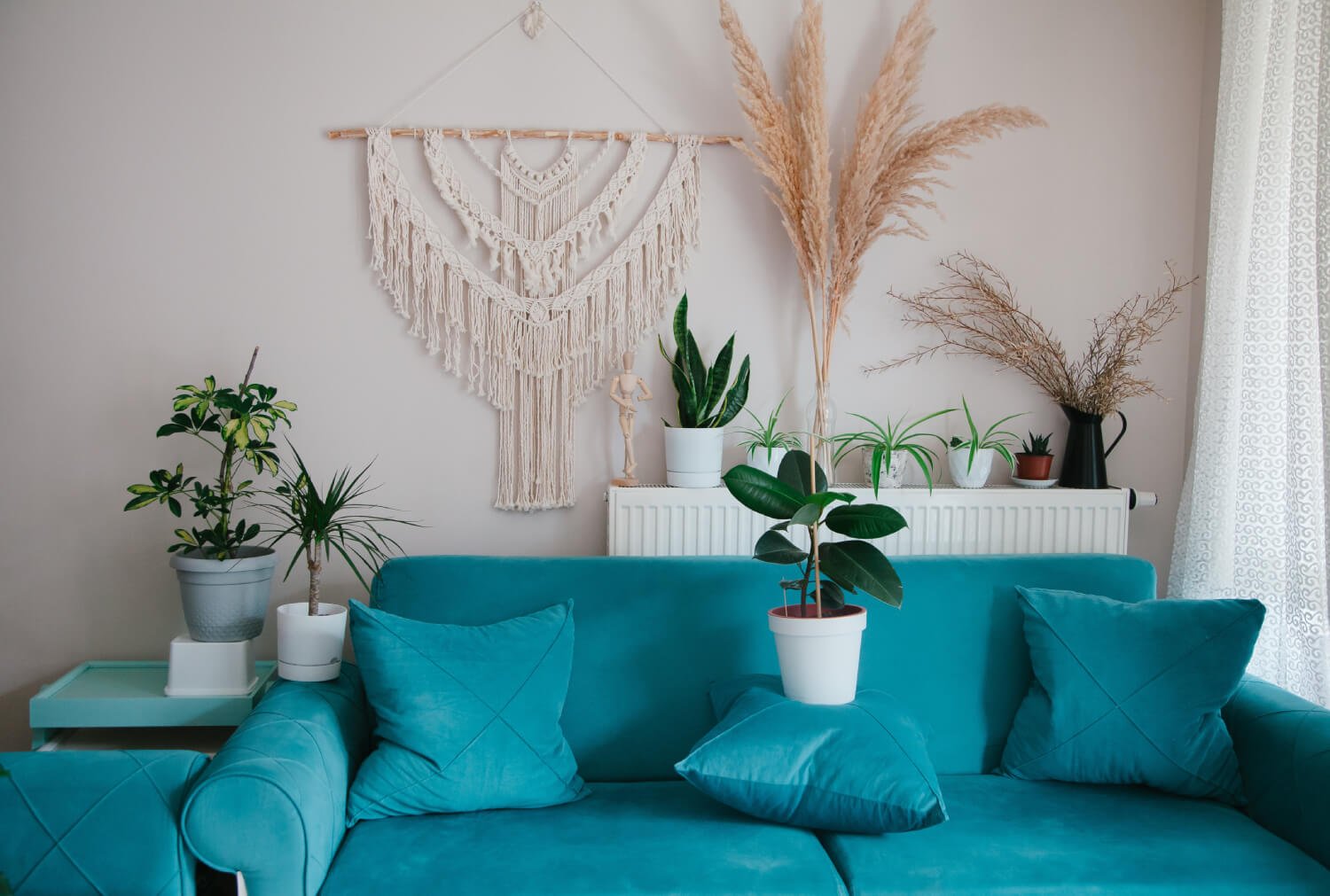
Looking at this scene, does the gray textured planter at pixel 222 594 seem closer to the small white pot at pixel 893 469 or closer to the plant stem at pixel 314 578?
the plant stem at pixel 314 578

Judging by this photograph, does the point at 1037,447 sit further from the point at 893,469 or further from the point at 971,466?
the point at 893,469

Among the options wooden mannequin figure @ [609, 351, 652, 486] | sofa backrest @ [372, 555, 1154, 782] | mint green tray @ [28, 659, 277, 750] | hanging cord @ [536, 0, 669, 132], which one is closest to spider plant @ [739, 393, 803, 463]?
wooden mannequin figure @ [609, 351, 652, 486]

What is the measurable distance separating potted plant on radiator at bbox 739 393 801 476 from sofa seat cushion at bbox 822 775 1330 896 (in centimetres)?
90

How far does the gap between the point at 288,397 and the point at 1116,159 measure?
2261 mm

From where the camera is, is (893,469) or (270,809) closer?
(270,809)

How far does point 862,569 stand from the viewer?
1.81m

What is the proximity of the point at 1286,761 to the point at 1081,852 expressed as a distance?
469 mm

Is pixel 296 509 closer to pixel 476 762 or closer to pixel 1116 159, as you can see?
pixel 476 762

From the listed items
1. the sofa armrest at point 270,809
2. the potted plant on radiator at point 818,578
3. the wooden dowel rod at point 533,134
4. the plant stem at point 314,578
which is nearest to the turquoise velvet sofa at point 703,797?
the sofa armrest at point 270,809

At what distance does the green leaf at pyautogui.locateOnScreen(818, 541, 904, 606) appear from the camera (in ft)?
5.83

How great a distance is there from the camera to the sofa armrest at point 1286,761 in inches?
66.2

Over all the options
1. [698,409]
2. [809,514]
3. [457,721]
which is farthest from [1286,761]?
[457,721]

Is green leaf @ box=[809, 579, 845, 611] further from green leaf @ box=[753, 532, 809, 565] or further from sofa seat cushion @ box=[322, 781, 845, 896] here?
sofa seat cushion @ box=[322, 781, 845, 896]

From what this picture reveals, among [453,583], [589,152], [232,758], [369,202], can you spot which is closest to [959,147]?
[589,152]
